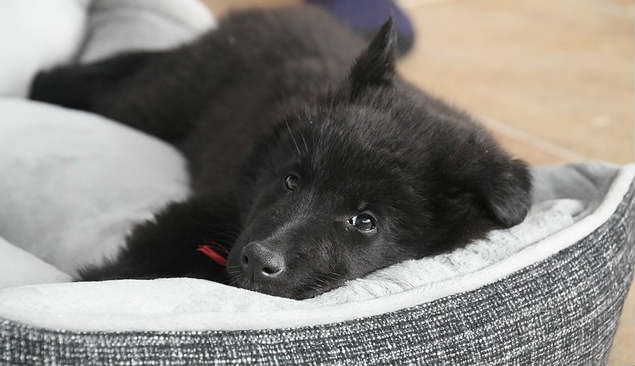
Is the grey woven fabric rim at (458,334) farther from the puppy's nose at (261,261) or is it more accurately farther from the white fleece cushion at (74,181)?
the white fleece cushion at (74,181)

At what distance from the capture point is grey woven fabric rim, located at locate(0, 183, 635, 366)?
1320 mm

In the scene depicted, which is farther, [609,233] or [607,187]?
[607,187]

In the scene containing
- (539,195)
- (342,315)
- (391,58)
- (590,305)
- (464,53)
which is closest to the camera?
(342,315)

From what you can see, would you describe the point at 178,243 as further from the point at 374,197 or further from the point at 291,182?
the point at 374,197

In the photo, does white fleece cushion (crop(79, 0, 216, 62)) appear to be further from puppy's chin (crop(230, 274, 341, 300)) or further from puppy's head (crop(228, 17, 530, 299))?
puppy's chin (crop(230, 274, 341, 300))

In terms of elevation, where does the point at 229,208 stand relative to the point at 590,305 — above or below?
below

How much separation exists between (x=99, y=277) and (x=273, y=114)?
2.47ft

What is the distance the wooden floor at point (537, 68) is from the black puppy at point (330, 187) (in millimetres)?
1357

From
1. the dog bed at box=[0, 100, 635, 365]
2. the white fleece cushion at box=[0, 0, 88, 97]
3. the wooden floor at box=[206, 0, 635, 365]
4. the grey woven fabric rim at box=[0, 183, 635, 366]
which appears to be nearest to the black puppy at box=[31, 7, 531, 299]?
the dog bed at box=[0, 100, 635, 365]

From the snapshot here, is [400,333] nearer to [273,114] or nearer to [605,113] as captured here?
[273,114]

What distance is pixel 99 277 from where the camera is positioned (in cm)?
204

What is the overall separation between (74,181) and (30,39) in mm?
978

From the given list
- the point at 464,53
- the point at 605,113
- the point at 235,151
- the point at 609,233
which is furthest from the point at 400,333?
the point at 464,53

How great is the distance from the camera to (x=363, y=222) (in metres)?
1.88
